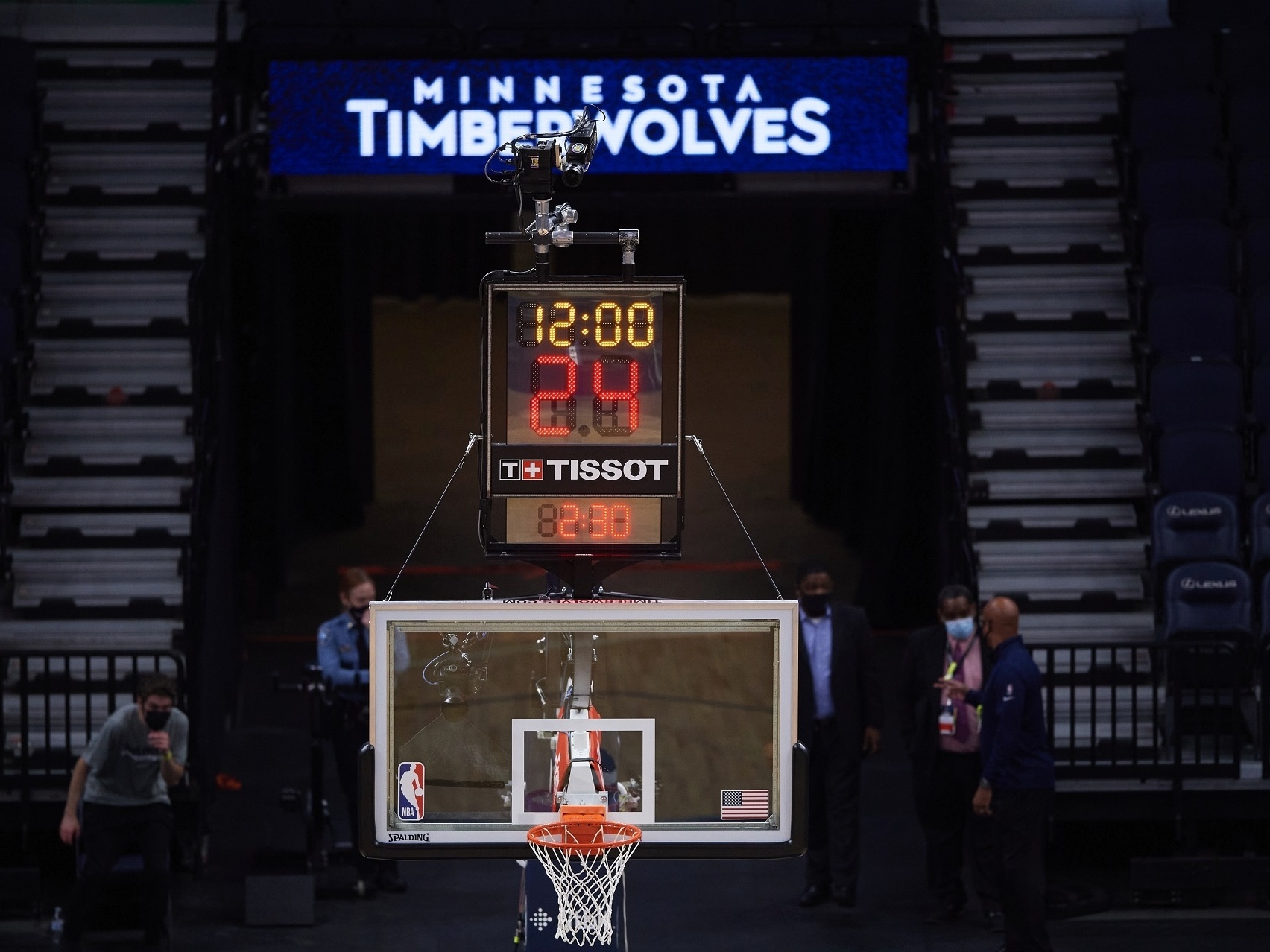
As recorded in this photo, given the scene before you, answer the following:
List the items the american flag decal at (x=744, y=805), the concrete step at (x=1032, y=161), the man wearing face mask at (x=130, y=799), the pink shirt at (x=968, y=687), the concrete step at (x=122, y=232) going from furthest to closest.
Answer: the concrete step at (x=1032, y=161), the concrete step at (x=122, y=232), the pink shirt at (x=968, y=687), the man wearing face mask at (x=130, y=799), the american flag decal at (x=744, y=805)

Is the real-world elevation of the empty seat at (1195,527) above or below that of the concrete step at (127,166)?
below

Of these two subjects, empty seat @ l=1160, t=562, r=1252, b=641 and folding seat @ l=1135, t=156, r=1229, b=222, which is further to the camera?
folding seat @ l=1135, t=156, r=1229, b=222

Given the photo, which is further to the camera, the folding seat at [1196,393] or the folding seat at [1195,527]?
the folding seat at [1196,393]

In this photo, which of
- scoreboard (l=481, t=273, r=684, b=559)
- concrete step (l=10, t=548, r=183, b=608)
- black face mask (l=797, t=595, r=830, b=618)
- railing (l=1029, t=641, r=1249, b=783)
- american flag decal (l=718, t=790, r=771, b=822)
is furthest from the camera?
concrete step (l=10, t=548, r=183, b=608)

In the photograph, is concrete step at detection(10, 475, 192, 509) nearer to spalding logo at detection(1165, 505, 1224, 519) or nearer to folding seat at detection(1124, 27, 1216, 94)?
spalding logo at detection(1165, 505, 1224, 519)

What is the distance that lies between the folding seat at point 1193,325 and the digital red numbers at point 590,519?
8.57 metres

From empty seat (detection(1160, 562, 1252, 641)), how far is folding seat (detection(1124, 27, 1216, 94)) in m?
4.96

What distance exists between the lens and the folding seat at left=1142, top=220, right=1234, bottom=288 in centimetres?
1531

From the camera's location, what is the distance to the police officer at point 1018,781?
989cm

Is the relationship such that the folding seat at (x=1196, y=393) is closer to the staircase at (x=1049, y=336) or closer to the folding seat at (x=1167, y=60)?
the staircase at (x=1049, y=336)

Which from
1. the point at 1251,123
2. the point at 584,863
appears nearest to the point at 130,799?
the point at 584,863

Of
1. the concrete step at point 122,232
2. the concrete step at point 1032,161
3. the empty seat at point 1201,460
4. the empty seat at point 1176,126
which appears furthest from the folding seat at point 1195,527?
the concrete step at point 122,232

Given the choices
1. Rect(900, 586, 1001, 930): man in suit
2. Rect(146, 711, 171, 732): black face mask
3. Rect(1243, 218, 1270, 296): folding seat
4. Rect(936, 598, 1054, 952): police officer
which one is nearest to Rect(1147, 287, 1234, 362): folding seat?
Rect(1243, 218, 1270, 296): folding seat

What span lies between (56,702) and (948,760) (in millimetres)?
5783
